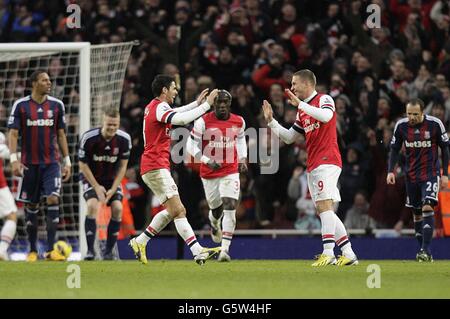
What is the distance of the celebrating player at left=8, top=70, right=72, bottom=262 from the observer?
47.6 ft

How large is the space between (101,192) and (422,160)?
437 centimetres

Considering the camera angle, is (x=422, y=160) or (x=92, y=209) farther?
(x=92, y=209)

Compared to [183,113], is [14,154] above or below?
below

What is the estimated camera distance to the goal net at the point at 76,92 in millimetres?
15547

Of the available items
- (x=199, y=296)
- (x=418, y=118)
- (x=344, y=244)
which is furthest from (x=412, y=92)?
(x=199, y=296)

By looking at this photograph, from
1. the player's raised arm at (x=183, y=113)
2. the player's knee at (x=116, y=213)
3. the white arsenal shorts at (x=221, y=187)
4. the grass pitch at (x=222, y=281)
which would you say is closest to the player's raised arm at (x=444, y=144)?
the grass pitch at (x=222, y=281)

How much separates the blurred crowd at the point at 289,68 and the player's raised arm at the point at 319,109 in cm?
410

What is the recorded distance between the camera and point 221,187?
14.2m

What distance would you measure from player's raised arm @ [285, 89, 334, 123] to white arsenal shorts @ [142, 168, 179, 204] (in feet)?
5.87

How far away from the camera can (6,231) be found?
48.1 feet

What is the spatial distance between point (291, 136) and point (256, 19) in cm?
744

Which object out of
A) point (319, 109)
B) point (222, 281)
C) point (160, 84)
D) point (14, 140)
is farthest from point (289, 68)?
point (222, 281)

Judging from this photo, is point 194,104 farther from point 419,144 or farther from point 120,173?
point 419,144

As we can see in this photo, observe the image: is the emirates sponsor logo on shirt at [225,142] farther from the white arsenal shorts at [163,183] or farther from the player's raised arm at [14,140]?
the player's raised arm at [14,140]
